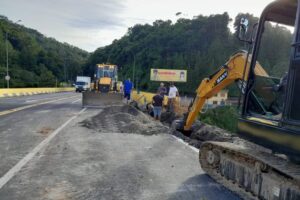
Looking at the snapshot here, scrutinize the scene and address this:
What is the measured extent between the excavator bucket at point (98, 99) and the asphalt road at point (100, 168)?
13087mm

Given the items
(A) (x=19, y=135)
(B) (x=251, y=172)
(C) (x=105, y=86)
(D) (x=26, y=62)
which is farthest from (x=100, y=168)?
(D) (x=26, y=62)

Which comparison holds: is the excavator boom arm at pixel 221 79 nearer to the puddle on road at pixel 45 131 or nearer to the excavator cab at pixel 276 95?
the excavator cab at pixel 276 95

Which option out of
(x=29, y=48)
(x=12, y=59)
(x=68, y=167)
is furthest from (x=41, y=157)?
(x=29, y=48)

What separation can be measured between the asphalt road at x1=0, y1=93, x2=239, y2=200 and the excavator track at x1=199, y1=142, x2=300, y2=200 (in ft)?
0.68

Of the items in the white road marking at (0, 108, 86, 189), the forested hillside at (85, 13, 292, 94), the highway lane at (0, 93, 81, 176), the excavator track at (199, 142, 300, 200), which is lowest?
the highway lane at (0, 93, 81, 176)

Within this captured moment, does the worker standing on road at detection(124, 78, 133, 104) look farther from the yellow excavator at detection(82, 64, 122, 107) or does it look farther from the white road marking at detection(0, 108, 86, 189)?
the white road marking at detection(0, 108, 86, 189)

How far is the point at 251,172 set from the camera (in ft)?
17.3

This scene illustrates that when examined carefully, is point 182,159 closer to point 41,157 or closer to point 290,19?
point 41,157

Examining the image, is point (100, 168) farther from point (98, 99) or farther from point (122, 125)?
point (98, 99)

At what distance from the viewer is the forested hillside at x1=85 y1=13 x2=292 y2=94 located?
8131cm

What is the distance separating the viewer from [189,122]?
10.9m

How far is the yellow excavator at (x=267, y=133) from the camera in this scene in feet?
14.4

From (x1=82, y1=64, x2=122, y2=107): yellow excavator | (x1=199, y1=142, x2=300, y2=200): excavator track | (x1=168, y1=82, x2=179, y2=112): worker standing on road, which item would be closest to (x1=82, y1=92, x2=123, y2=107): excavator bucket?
(x1=82, y1=64, x2=122, y2=107): yellow excavator

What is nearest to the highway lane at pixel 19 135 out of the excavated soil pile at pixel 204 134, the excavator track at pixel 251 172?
the excavator track at pixel 251 172
